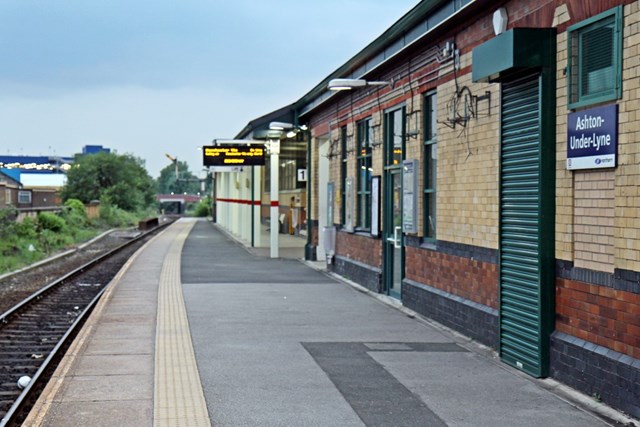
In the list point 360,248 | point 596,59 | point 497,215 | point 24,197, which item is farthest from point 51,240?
point 24,197

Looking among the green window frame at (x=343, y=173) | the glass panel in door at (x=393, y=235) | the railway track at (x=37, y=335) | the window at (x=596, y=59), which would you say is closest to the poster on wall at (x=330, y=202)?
the green window frame at (x=343, y=173)

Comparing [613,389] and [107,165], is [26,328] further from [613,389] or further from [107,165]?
[107,165]

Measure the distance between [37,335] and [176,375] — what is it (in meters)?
5.19

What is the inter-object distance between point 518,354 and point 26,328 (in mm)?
7656

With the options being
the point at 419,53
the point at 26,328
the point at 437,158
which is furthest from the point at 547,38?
the point at 26,328

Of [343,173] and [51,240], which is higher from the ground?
[343,173]

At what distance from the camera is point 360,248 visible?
17641mm

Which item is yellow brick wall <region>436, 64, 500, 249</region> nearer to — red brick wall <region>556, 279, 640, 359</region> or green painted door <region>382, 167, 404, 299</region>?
red brick wall <region>556, 279, 640, 359</region>

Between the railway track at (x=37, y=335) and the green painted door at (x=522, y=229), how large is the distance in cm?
439

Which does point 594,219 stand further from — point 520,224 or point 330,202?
point 330,202

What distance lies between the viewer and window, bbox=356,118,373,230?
1723 cm

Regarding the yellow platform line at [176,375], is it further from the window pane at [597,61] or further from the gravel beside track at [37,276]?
the gravel beside track at [37,276]

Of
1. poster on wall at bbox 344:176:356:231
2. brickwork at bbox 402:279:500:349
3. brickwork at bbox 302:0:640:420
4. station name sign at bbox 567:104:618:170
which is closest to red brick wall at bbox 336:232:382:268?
brickwork at bbox 302:0:640:420

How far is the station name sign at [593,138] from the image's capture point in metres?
7.15
